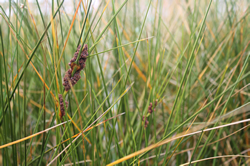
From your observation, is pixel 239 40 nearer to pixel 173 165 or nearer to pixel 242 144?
pixel 242 144

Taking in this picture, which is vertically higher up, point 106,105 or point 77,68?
point 77,68

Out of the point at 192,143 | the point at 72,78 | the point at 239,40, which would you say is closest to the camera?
the point at 72,78

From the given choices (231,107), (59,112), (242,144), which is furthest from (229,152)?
(59,112)

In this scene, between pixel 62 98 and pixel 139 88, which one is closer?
pixel 62 98

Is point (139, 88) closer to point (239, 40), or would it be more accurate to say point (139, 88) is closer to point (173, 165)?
point (173, 165)

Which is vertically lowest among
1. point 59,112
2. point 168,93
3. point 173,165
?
point 173,165

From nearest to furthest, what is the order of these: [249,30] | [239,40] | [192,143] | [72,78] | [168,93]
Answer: [72,78], [192,143], [239,40], [249,30], [168,93]

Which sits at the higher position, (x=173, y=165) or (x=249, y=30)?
(x=249, y=30)

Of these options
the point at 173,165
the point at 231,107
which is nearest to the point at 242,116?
the point at 231,107

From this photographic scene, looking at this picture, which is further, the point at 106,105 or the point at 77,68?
the point at 106,105
